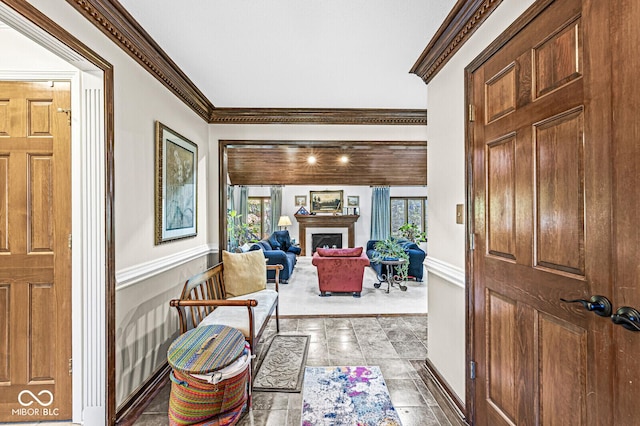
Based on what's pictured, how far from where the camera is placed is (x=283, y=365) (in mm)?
2529

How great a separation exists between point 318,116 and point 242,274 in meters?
2.02

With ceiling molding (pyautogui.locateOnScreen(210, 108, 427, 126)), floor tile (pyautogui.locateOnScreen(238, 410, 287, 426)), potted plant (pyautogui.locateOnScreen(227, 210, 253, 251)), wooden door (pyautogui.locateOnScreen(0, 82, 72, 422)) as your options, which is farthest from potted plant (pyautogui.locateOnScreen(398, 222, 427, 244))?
wooden door (pyautogui.locateOnScreen(0, 82, 72, 422))

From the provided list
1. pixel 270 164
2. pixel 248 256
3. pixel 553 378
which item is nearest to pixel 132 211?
pixel 248 256

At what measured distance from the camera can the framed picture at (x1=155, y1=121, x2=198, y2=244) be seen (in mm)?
2369

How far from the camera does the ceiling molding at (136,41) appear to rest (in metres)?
1.65

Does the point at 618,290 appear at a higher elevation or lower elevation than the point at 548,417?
higher

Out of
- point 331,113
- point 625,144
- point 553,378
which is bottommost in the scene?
point 553,378

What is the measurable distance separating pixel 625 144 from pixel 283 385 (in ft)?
7.81

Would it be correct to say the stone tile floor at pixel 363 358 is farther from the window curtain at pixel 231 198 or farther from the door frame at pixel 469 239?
the window curtain at pixel 231 198

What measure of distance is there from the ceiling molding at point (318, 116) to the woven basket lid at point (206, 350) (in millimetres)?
2418

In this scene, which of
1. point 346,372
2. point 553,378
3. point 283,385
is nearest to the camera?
point 553,378

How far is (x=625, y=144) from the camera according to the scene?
903mm

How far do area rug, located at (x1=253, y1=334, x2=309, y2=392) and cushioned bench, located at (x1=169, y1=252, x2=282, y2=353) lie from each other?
0.27 metres

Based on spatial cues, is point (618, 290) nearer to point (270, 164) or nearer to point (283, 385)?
point (283, 385)
